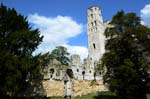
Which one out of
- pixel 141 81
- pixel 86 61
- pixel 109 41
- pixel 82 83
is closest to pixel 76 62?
pixel 86 61

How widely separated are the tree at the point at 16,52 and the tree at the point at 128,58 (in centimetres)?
904

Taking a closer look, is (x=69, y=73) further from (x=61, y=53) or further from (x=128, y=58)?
(x=61, y=53)

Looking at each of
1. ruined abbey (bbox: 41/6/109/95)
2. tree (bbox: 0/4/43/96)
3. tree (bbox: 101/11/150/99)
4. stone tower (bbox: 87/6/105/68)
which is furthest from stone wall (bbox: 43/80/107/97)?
stone tower (bbox: 87/6/105/68)

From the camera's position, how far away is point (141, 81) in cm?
3303

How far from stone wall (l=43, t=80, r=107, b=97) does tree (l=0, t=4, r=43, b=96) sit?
4291 mm

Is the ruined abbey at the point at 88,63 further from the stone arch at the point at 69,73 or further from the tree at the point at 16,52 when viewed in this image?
the tree at the point at 16,52

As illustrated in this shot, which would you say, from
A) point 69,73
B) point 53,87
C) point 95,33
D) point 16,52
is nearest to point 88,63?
point 69,73

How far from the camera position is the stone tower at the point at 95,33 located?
229 ft

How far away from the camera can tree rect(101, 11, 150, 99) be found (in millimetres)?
32188

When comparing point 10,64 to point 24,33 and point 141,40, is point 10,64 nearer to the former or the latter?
point 24,33

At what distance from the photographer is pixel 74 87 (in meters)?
40.9

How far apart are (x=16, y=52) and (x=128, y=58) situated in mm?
13350

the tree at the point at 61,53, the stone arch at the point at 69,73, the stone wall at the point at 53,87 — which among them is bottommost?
the stone wall at the point at 53,87

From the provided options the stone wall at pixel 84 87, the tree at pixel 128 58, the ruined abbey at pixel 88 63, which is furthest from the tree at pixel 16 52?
the tree at pixel 128 58
